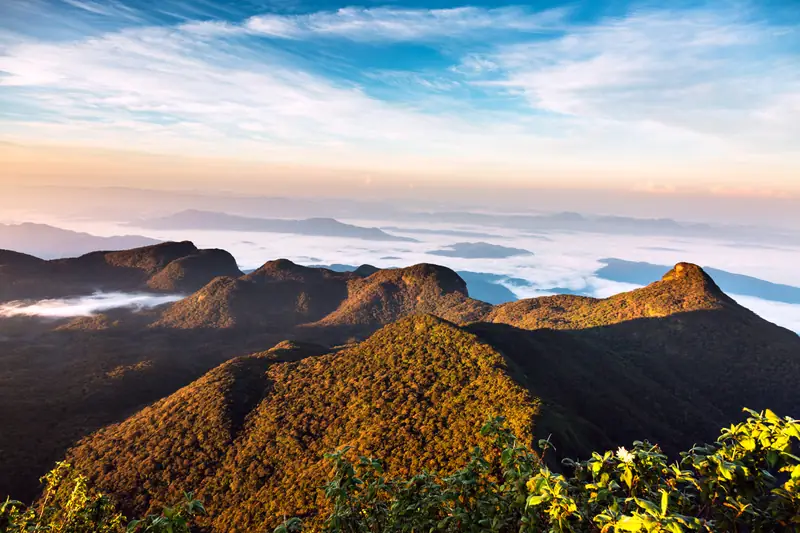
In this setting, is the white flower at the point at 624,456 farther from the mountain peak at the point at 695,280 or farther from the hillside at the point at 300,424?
the mountain peak at the point at 695,280

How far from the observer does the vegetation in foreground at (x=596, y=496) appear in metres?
6.62

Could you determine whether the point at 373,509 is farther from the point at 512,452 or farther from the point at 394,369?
the point at 394,369

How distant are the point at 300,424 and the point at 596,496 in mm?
42139

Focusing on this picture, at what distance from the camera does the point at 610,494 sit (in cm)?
708

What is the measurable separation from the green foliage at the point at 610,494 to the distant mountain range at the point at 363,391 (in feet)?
81.4

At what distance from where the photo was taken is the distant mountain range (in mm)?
37656

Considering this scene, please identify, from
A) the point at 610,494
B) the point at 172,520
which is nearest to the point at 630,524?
the point at 610,494

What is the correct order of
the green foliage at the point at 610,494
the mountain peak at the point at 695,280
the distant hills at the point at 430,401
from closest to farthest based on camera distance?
the green foliage at the point at 610,494 → the distant hills at the point at 430,401 → the mountain peak at the point at 695,280

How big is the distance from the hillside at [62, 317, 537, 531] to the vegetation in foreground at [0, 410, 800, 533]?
77.7 ft

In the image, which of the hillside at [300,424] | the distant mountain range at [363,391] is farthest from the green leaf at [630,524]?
the distant mountain range at [363,391]

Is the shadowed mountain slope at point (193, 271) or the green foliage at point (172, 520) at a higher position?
the green foliage at point (172, 520)

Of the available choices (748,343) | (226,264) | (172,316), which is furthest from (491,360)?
(226,264)

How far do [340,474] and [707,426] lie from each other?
63.1 m

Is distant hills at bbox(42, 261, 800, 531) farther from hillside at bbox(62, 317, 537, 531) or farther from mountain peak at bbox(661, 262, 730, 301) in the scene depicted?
mountain peak at bbox(661, 262, 730, 301)
